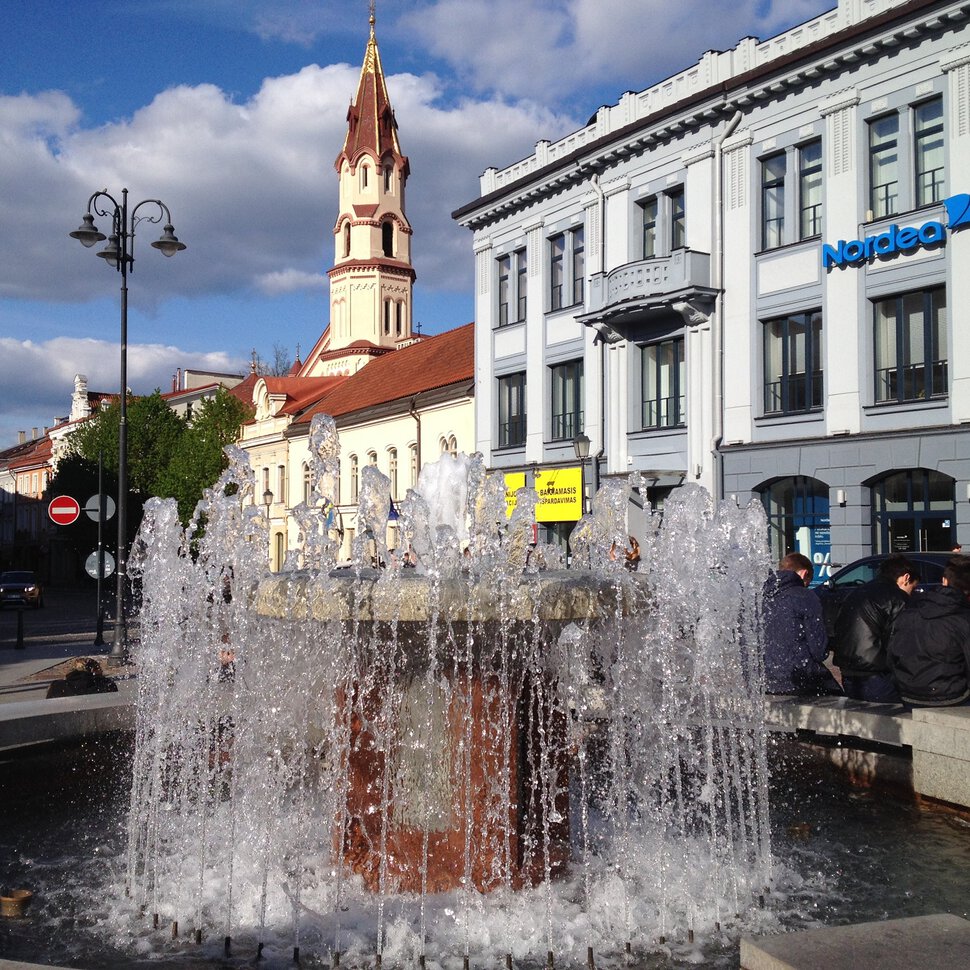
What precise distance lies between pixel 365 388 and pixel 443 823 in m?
45.2

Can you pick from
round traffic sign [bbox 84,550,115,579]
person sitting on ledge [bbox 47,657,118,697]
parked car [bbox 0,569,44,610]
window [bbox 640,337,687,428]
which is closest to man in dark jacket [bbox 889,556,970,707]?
person sitting on ledge [bbox 47,657,118,697]

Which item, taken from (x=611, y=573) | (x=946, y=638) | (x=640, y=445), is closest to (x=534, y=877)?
(x=611, y=573)

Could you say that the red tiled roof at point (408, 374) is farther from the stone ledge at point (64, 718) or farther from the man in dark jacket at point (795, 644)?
the stone ledge at point (64, 718)

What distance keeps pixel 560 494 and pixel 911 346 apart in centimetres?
1165

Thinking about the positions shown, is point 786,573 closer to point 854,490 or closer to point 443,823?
point 443,823

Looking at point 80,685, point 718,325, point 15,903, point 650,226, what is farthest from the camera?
point 650,226

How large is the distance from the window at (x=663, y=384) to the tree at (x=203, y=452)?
34749 mm

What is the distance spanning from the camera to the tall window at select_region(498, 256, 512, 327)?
34438mm

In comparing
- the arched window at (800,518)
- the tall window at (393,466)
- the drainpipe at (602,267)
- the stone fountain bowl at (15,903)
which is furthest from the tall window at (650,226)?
the stone fountain bowl at (15,903)

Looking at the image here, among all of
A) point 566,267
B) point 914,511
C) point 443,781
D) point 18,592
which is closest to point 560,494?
point 566,267

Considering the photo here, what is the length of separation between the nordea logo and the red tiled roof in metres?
16.3

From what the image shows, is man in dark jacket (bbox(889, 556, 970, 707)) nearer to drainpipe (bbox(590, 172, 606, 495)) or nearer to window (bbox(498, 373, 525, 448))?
drainpipe (bbox(590, 172, 606, 495))

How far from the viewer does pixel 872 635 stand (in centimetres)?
852

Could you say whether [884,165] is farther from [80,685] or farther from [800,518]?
[80,685]
